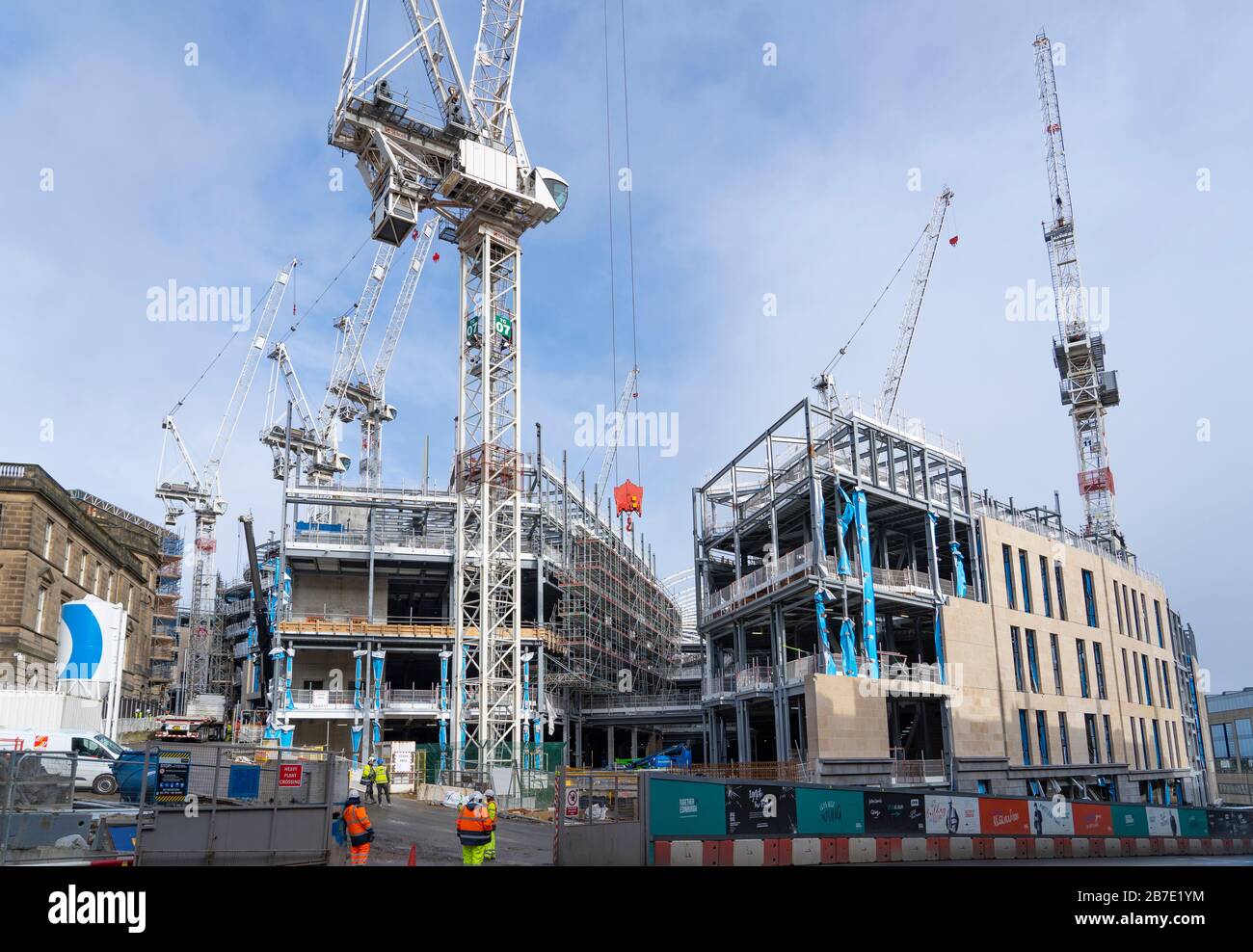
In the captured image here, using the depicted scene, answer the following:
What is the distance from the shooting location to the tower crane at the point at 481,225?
49.7 m

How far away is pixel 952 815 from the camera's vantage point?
23.3 metres

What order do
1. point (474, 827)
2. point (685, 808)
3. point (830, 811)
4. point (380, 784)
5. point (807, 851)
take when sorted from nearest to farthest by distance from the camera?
point (474, 827) → point (685, 808) → point (807, 851) → point (830, 811) → point (380, 784)

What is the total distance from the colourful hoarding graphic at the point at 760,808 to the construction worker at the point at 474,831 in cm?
471

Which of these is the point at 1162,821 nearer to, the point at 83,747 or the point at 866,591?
the point at 866,591

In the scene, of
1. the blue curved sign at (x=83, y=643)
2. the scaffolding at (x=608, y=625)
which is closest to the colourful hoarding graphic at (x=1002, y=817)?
the blue curved sign at (x=83, y=643)

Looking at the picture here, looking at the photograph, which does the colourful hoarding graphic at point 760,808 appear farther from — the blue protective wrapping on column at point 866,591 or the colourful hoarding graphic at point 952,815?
the blue protective wrapping on column at point 866,591

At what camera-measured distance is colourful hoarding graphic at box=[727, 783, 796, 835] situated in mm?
18875

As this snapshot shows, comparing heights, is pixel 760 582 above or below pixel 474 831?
above

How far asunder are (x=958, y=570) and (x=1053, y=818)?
26535mm

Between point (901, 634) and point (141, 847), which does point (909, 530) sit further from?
point (141, 847)

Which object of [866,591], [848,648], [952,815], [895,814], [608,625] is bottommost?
[952,815]

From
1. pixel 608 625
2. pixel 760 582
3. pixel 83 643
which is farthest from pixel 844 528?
pixel 83 643

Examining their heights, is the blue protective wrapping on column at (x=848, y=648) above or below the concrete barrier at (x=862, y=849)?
above
